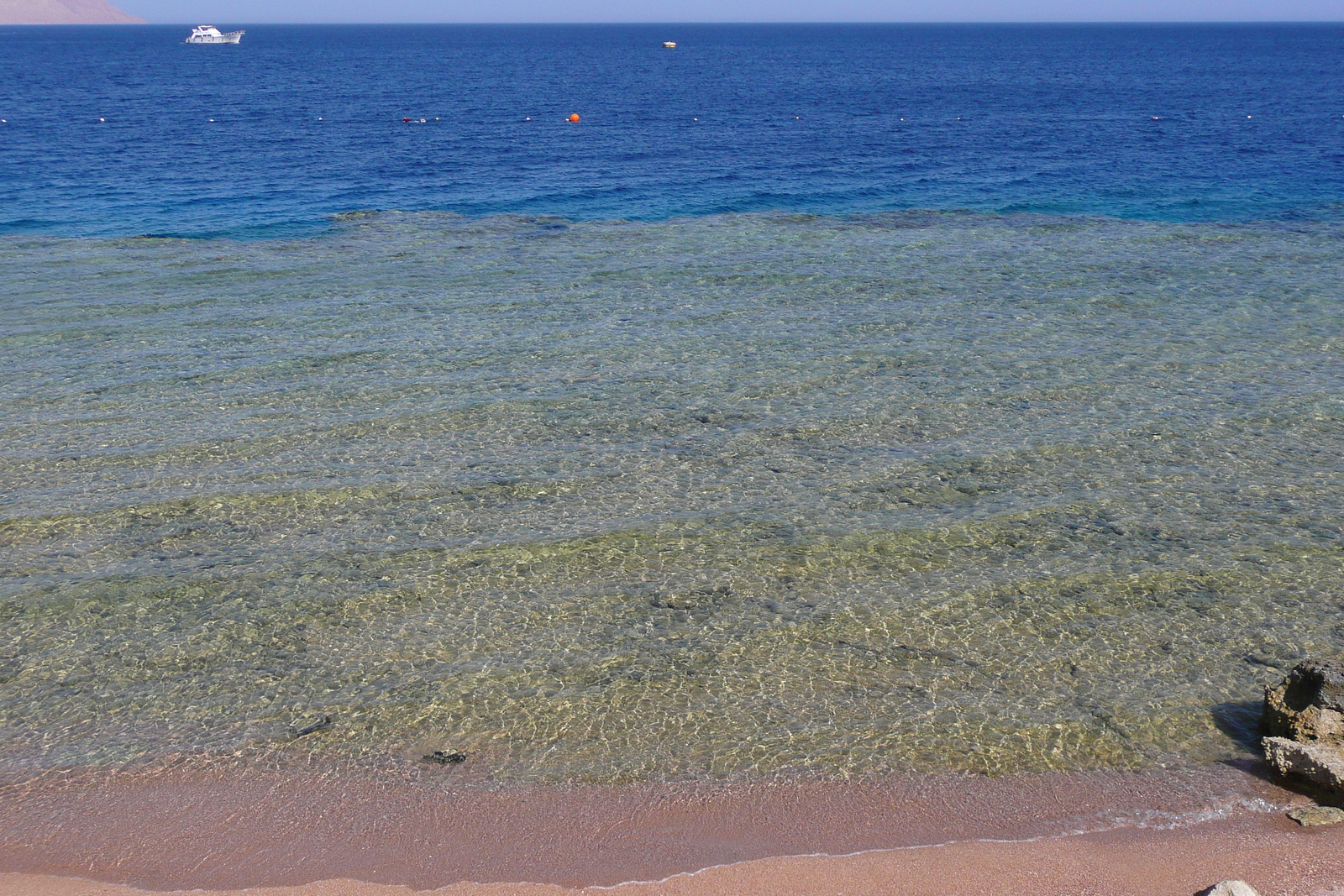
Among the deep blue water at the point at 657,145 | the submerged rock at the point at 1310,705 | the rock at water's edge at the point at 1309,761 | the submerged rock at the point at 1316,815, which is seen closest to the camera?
the submerged rock at the point at 1316,815

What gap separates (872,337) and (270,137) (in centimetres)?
4026

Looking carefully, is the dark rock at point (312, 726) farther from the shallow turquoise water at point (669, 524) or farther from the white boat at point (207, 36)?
the white boat at point (207, 36)

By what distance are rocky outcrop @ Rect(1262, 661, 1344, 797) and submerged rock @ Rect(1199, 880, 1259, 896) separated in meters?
1.61

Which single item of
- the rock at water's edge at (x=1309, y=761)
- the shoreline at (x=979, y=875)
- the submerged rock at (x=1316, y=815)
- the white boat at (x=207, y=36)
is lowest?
the shoreline at (x=979, y=875)

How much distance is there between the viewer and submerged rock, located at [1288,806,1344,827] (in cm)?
635

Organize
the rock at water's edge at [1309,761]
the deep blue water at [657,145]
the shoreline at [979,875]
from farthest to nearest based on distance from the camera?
1. the deep blue water at [657,145]
2. the rock at water's edge at [1309,761]
3. the shoreline at [979,875]

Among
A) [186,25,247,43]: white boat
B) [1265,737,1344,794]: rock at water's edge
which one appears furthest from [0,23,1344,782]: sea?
[186,25,247,43]: white boat

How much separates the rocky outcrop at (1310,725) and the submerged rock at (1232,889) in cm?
161

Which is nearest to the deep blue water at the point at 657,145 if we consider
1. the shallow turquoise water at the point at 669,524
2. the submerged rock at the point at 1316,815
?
the shallow turquoise water at the point at 669,524

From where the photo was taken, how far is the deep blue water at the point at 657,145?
100 feet

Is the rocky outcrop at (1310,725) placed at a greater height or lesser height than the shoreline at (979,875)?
greater

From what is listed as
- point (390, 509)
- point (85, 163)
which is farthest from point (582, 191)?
point (390, 509)

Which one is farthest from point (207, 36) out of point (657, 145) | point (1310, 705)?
point (1310, 705)

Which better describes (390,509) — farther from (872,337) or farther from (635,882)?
(872,337)
